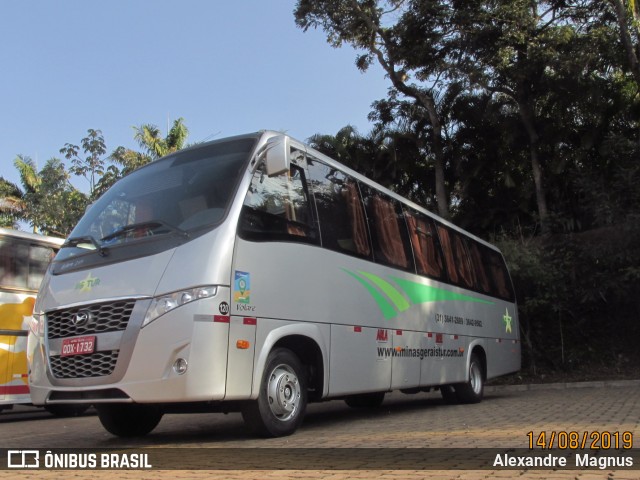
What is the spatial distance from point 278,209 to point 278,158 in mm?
680

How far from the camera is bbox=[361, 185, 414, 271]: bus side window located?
8641mm

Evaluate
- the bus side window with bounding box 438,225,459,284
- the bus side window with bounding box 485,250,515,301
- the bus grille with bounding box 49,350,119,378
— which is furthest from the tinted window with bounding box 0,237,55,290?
the bus side window with bounding box 485,250,515,301

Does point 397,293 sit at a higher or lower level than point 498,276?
lower

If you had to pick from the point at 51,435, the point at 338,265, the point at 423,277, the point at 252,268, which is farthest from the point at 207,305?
the point at 423,277

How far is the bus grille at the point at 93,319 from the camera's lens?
5672 millimetres

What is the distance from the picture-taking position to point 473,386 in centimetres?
1169

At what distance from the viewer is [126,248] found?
19.9 ft

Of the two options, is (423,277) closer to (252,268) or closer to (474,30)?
(252,268)

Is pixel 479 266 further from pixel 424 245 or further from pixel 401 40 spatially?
pixel 401 40

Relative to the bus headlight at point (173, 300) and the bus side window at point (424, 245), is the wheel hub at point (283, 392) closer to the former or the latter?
the bus headlight at point (173, 300)

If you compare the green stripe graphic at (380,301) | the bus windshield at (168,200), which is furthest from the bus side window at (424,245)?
the bus windshield at (168,200)

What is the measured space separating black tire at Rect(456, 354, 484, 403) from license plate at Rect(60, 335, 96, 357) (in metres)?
7.52

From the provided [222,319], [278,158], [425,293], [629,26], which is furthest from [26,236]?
[629,26]

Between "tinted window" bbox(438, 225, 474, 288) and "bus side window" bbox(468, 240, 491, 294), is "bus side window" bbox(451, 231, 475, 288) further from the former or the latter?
"bus side window" bbox(468, 240, 491, 294)
